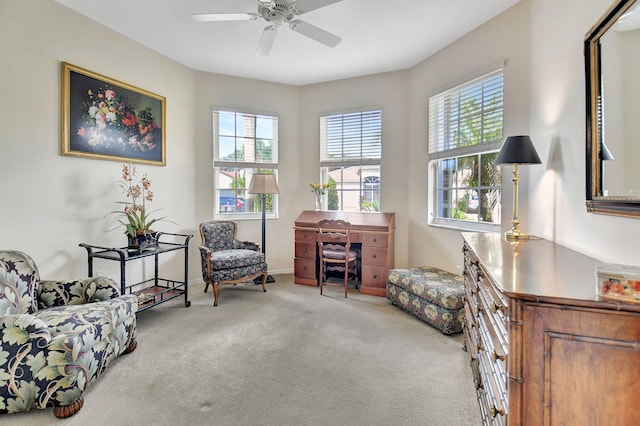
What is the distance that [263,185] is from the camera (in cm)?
422

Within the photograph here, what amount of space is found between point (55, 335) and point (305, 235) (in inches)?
111

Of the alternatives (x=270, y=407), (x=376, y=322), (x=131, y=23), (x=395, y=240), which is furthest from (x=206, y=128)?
(x=270, y=407)

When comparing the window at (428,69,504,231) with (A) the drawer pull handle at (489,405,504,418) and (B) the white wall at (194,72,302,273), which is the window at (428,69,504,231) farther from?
(A) the drawer pull handle at (489,405,504,418)

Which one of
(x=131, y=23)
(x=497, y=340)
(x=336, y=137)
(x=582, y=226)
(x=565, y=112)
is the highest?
(x=131, y=23)

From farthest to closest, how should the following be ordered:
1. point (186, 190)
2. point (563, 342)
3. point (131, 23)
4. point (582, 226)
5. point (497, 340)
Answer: point (186, 190) < point (131, 23) < point (582, 226) < point (497, 340) < point (563, 342)

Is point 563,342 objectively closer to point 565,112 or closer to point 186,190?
point 565,112

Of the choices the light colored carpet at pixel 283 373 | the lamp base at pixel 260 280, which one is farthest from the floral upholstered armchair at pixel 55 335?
the lamp base at pixel 260 280

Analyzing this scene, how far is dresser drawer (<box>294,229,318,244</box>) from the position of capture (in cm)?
424

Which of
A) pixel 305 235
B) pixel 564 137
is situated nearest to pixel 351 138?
pixel 305 235

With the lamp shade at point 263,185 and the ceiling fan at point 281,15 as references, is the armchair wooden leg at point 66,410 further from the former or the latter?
the lamp shade at point 263,185

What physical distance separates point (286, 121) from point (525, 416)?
4443 millimetres

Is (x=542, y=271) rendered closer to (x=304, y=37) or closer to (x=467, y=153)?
(x=467, y=153)

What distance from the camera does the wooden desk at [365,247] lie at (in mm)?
3885

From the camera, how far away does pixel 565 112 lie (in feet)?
6.71
